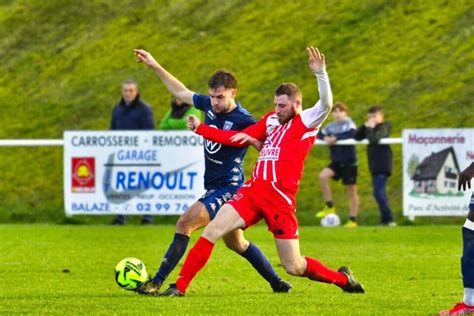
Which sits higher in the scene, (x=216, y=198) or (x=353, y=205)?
(x=216, y=198)

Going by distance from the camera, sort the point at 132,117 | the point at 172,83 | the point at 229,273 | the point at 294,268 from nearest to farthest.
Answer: the point at 294,268
the point at 172,83
the point at 229,273
the point at 132,117

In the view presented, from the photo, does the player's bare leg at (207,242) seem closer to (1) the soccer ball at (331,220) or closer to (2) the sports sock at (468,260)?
(2) the sports sock at (468,260)

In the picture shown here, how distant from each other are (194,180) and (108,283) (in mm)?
9242

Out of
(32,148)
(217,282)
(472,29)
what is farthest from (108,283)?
(472,29)

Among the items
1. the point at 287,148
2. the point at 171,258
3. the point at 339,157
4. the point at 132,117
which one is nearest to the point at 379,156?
the point at 339,157

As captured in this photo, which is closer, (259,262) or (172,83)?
(259,262)

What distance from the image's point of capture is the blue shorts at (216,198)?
37.9 ft

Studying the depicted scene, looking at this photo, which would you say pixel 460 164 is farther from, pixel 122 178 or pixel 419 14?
pixel 419 14

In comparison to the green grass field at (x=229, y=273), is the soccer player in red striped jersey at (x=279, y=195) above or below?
above

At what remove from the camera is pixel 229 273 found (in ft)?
45.3

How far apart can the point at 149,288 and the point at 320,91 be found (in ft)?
7.57

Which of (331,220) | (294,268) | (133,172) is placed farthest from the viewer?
(331,220)

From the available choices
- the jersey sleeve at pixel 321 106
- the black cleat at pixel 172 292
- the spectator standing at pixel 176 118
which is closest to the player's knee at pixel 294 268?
the black cleat at pixel 172 292

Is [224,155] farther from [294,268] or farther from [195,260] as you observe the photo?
[294,268]
